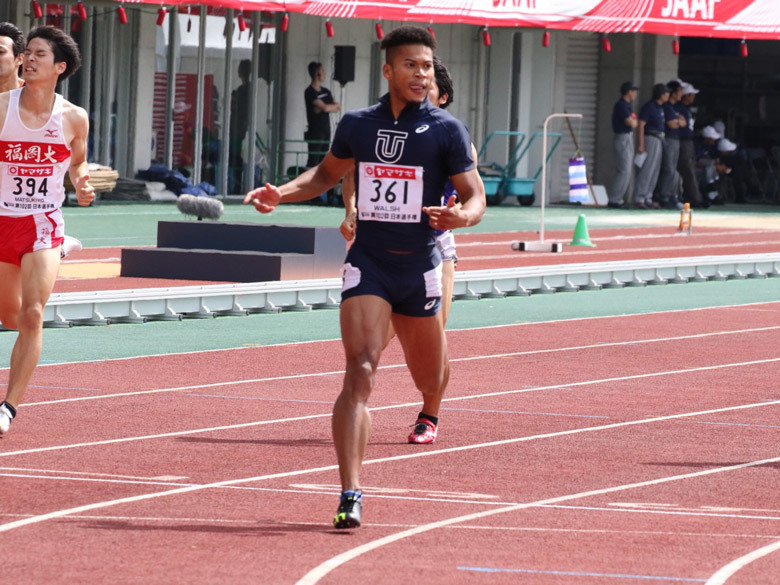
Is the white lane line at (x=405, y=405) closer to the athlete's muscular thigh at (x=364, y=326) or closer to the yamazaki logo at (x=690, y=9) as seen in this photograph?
the athlete's muscular thigh at (x=364, y=326)

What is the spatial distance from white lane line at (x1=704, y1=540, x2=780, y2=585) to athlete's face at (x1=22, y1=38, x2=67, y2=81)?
15.6ft

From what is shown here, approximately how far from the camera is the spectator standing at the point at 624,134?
121 feet

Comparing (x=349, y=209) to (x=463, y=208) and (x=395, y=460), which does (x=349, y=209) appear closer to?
(x=395, y=460)

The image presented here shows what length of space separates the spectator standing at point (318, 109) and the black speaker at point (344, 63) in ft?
1.03

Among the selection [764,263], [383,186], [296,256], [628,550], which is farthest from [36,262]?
[764,263]

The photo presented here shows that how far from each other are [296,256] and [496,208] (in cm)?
1836

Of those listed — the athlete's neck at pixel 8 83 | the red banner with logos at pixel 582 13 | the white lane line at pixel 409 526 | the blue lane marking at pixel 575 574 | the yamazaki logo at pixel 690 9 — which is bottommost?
the white lane line at pixel 409 526

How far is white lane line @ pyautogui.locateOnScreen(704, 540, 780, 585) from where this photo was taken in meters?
6.18

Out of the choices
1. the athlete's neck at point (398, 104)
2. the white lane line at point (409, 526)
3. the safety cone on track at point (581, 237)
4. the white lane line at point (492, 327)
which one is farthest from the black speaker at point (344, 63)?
the white lane line at point (409, 526)

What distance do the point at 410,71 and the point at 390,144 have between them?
1.05 feet

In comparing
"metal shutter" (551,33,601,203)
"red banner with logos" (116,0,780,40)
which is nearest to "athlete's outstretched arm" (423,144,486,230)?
"red banner with logos" (116,0,780,40)

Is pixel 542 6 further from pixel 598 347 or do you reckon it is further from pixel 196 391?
pixel 196 391

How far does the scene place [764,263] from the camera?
23.5m

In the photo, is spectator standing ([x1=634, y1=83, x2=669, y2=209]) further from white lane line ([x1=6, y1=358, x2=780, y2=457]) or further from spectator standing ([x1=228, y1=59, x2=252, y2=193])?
white lane line ([x1=6, y1=358, x2=780, y2=457])
